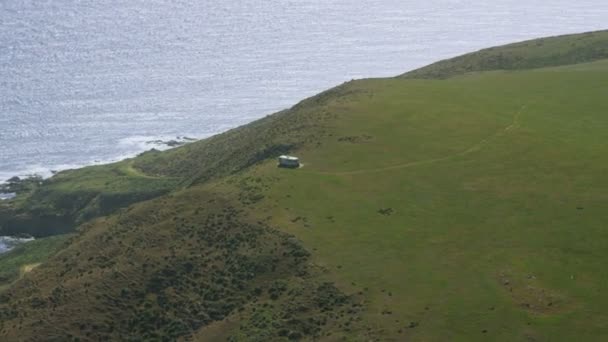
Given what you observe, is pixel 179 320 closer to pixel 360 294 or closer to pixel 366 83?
pixel 360 294

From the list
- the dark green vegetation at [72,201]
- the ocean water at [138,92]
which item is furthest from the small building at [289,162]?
the ocean water at [138,92]

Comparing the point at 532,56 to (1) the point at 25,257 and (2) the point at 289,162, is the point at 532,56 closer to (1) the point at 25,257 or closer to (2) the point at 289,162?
(2) the point at 289,162

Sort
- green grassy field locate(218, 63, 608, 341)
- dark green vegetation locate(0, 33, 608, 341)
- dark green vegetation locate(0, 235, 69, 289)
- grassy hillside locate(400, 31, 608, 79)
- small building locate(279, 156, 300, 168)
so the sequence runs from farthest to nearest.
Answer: grassy hillside locate(400, 31, 608, 79) < dark green vegetation locate(0, 235, 69, 289) < small building locate(279, 156, 300, 168) < dark green vegetation locate(0, 33, 608, 341) < green grassy field locate(218, 63, 608, 341)

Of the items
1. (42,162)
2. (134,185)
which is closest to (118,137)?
(42,162)

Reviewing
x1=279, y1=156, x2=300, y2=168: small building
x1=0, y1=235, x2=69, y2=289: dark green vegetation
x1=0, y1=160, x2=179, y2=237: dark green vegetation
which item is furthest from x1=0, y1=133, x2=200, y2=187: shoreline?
x1=279, y1=156, x2=300, y2=168: small building

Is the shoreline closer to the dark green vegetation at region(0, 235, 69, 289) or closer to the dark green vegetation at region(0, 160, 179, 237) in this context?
the dark green vegetation at region(0, 160, 179, 237)

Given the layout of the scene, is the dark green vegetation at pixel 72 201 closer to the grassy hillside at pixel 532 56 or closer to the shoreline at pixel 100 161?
the shoreline at pixel 100 161
